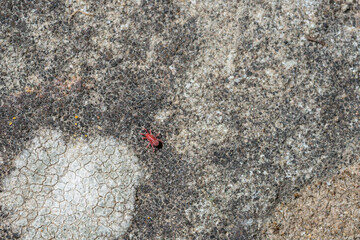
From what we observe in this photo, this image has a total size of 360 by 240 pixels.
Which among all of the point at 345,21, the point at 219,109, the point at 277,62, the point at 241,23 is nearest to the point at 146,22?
the point at 241,23

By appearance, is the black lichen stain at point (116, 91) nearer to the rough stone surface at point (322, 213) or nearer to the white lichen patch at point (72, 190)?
the white lichen patch at point (72, 190)

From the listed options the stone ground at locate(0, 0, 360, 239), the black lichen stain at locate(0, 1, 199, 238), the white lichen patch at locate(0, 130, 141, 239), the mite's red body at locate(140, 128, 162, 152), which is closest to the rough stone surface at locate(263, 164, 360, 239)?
the stone ground at locate(0, 0, 360, 239)

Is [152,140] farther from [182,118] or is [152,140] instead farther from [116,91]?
[116,91]

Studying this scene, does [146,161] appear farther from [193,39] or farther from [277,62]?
[277,62]

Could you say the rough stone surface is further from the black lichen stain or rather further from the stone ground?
the black lichen stain

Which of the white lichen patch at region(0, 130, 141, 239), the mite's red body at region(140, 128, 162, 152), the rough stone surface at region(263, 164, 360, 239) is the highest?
the mite's red body at region(140, 128, 162, 152)

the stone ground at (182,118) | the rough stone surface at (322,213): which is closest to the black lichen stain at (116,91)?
the stone ground at (182,118)

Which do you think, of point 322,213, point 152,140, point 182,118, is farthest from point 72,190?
point 322,213

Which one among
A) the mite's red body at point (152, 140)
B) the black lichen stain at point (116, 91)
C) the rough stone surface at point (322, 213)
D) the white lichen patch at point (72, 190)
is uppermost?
the black lichen stain at point (116, 91)
